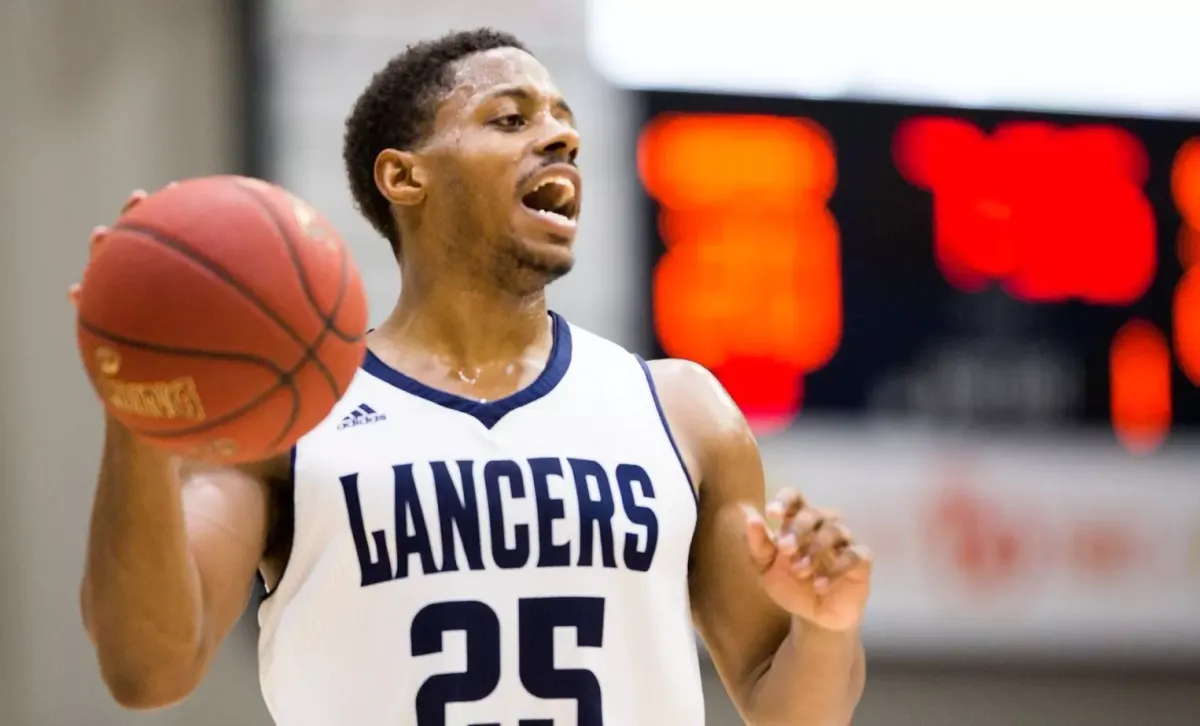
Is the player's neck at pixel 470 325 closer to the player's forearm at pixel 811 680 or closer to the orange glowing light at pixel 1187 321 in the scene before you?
the player's forearm at pixel 811 680

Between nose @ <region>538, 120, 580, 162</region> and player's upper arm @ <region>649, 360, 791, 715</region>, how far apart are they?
0.48 meters

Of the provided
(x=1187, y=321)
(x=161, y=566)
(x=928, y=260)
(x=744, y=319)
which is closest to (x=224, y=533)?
(x=161, y=566)

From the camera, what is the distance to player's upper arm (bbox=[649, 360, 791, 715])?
2.68m

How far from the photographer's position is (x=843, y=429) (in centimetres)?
518

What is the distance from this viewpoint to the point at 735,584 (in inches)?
106

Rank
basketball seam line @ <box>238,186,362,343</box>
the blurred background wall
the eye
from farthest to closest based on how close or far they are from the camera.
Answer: the blurred background wall < the eye < basketball seam line @ <box>238,186,362,343</box>

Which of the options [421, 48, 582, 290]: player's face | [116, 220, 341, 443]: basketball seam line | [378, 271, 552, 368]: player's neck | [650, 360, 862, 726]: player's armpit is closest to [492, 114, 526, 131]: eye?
[421, 48, 582, 290]: player's face

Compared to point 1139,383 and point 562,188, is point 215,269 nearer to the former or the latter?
point 562,188

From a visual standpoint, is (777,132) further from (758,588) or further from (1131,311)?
(758,588)

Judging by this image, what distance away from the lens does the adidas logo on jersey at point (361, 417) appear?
2.58 metres

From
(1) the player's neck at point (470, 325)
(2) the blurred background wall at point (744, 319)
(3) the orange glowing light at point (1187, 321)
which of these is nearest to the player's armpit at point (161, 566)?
(1) the player's neck at point (470, 325)

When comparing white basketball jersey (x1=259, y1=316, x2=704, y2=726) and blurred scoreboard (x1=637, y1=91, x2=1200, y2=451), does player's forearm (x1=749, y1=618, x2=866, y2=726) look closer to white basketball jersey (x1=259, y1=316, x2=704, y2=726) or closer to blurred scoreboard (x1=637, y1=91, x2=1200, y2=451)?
white basketball jersey (x1=259, y1=316, x2=704, y2=726)

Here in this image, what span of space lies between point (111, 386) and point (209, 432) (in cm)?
13

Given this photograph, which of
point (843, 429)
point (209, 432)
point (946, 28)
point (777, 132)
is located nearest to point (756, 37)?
point (777, 132)
